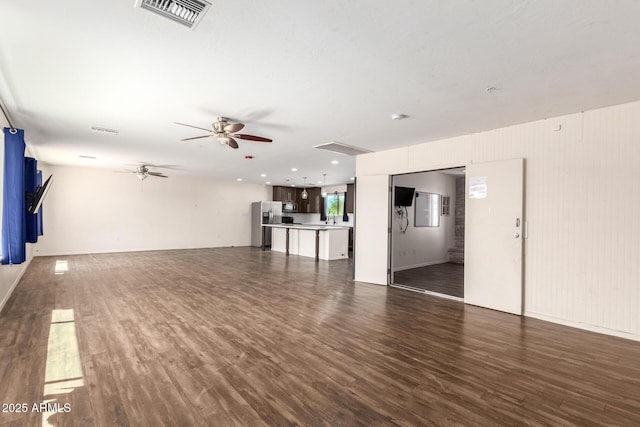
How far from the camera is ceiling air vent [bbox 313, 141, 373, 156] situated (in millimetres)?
5446

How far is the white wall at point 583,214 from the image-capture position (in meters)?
3.32

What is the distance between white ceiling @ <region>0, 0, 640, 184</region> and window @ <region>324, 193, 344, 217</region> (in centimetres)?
793

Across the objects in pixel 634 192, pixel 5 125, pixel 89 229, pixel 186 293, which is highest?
pixel 5 125

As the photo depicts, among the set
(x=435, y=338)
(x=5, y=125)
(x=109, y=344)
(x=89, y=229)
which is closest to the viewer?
(x=109, y=344)

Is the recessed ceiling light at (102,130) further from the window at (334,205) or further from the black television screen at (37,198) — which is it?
the window at (334,205)

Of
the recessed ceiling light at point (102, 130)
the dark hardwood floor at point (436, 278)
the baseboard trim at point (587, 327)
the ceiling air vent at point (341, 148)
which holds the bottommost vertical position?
the dark hardwood floor at point (436, 278)

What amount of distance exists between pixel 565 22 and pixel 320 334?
3.36m

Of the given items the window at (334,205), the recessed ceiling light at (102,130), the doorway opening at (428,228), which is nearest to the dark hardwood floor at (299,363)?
the doorway opening at (428,228)

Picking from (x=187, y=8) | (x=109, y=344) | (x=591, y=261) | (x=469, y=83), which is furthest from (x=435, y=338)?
(x=187, y=8)

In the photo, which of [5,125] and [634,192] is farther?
[5,125]

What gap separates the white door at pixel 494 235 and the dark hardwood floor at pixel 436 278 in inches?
24.5

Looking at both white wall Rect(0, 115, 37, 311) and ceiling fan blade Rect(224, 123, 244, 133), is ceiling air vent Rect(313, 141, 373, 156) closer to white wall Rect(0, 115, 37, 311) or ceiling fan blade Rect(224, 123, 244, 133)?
ceiling fan blade Rect(224, 123, 244, 133)

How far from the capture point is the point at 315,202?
1348 cm

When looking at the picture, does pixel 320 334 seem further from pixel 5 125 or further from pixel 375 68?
pixel 5 125
